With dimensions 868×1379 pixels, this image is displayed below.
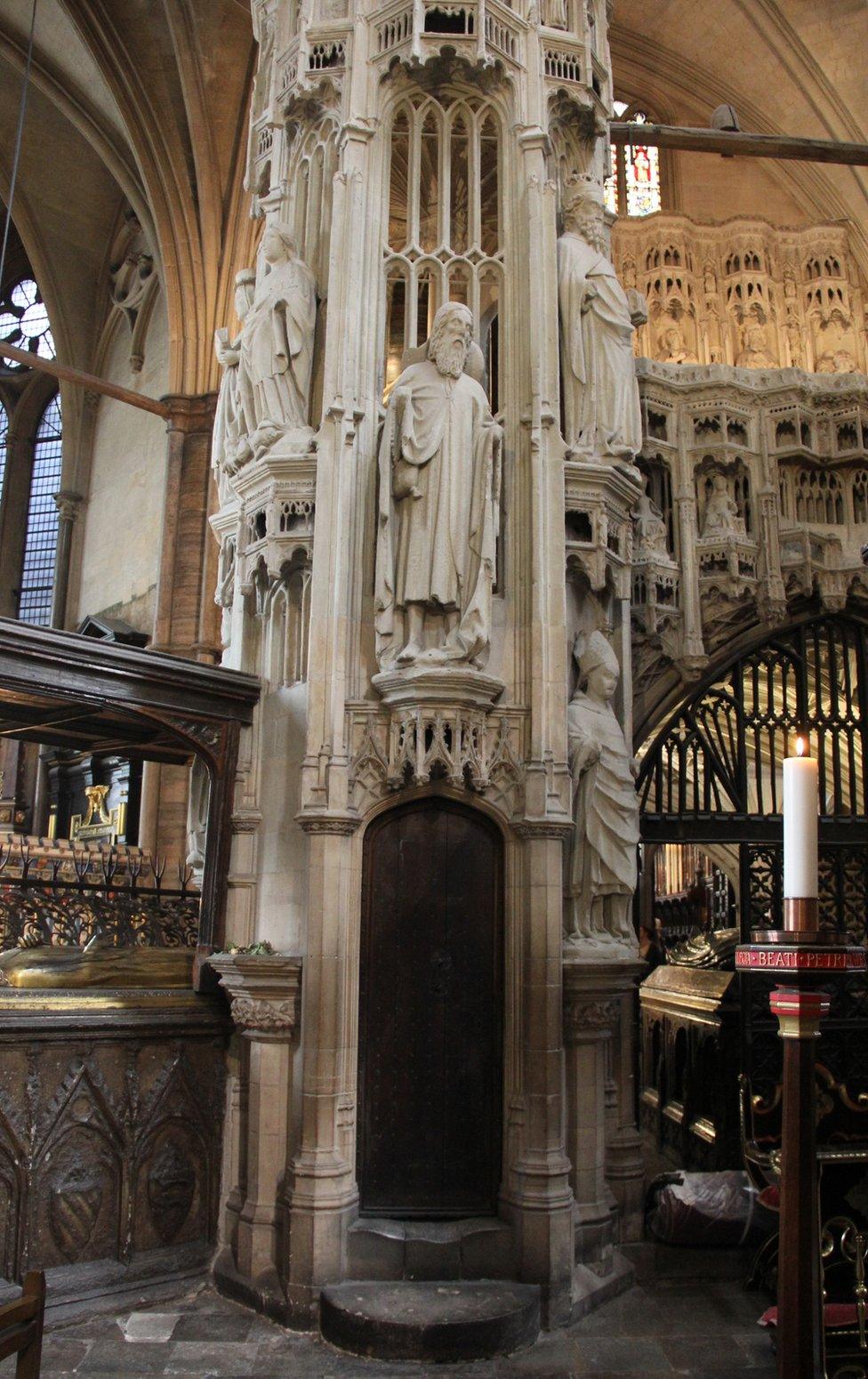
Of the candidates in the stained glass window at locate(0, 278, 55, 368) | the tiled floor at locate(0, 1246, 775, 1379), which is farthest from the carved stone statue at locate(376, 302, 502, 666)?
the stained glass window at locate(0, 278, 55, 368)

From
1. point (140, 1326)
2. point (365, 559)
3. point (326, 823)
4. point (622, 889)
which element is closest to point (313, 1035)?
point (326, 823)

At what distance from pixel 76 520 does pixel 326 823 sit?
704 inches

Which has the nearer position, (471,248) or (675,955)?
(471,248)

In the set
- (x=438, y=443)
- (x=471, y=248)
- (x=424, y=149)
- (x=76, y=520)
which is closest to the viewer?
(x=438, y=443)

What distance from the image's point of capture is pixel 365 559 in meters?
8.80

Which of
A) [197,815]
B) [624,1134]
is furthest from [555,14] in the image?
[624,1134]

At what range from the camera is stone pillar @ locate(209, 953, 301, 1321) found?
7.90m

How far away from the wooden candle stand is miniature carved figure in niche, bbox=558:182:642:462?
6.68 m

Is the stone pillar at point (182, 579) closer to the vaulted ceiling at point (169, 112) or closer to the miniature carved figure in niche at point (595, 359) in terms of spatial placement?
the vaulted ceiling at point (169, 112)

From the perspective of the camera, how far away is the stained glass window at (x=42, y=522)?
25.5m

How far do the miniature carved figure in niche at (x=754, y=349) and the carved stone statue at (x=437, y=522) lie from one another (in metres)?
6.67

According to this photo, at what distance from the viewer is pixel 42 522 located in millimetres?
26047

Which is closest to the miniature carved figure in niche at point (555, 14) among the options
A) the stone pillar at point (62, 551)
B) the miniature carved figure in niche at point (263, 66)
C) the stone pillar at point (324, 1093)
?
the miniature carved figure in niche at point (263, 66)

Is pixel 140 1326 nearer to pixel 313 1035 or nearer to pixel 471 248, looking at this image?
pixel 313 1035
